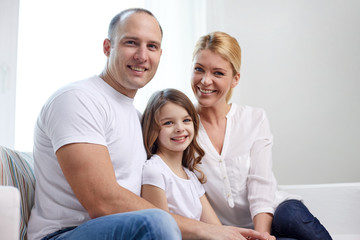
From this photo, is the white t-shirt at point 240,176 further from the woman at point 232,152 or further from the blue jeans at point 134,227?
the blue jeans at point 134,227

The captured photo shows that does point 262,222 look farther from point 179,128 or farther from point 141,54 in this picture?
point 141,54

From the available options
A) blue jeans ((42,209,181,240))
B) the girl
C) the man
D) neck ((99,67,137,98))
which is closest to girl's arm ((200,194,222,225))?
the girl

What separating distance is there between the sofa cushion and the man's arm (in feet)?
0.91

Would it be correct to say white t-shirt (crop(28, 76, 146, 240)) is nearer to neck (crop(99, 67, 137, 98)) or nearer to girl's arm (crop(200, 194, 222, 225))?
neck (crop(99, 67, 137, 98))

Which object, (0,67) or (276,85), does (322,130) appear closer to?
(276,85)

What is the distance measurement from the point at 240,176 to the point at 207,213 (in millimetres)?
224

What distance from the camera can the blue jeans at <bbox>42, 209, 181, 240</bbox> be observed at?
919mm

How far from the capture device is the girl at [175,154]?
1.48 meters

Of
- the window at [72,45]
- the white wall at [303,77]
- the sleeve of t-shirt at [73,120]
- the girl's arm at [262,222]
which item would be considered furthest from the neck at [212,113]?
the white wall at [303,77]

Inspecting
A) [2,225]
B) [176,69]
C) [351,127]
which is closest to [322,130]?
[351,127]

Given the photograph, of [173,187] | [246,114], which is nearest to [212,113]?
[246,114]

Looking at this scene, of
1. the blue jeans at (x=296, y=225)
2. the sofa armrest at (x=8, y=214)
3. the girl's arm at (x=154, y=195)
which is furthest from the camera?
the blue jeans at (x=296, y=225)

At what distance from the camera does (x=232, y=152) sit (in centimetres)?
171

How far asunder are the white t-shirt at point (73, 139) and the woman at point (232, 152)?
1.37 ft
